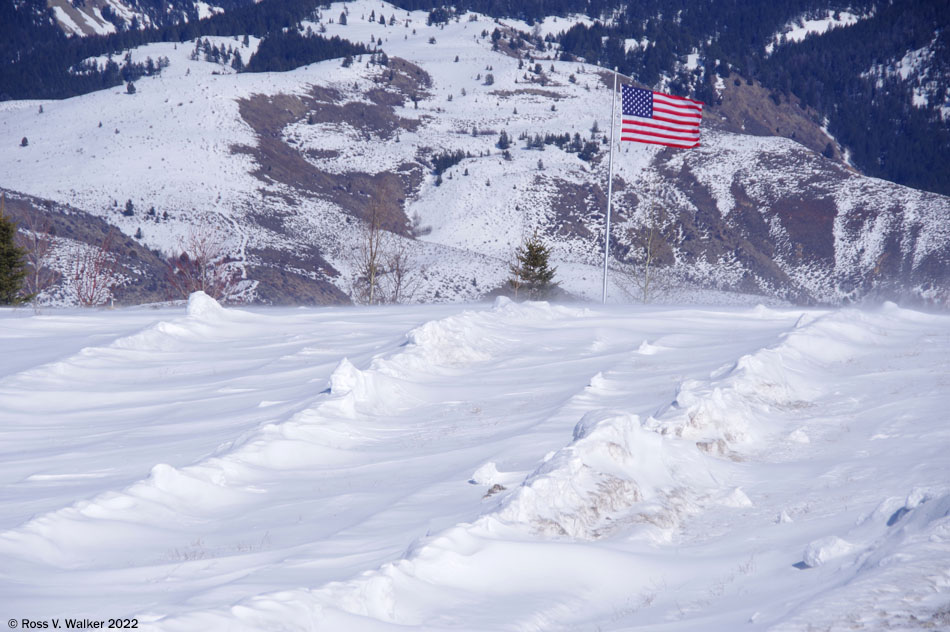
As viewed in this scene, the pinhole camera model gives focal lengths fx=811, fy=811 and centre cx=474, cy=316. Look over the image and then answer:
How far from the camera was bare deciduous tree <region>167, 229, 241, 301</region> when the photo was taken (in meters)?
45.0

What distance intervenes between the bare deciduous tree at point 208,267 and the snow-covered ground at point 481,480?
26891 millimetres

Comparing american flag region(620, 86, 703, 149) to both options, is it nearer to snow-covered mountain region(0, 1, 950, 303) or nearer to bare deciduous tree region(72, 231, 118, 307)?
bare deciduous tree region(72, 231, 118, 307)

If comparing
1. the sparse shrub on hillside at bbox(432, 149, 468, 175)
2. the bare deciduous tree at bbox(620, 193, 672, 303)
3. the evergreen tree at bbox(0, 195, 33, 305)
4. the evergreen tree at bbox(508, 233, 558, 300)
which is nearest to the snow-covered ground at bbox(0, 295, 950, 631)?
the evergreen tree at bbox(0, 195, 33, 305)

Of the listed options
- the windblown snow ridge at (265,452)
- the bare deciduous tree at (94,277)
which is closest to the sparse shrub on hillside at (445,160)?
the bare deciduous tree at (94,277)

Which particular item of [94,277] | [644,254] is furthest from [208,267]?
[644,254]

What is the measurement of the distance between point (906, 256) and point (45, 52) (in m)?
167

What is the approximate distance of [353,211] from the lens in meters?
94.7

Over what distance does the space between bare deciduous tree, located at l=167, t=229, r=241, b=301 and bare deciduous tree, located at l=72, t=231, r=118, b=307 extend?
12.6 feet

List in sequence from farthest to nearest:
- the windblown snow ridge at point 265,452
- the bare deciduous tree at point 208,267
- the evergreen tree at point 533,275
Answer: the bare deciduous tree at point 208,267, the evergreen tree at point 533,275, the windblown snow ridge at point 265,452

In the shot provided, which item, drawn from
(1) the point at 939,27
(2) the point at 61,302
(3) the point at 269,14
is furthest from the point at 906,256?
(3) the point at 269,14

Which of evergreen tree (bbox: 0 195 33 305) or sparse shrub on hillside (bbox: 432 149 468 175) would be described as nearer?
evergreen tree (bbox: 0 195 33 305)

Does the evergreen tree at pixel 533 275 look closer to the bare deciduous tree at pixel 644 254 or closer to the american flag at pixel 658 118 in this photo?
the bare deciduous tree at pixel 644 254

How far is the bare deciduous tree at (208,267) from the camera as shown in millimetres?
45022

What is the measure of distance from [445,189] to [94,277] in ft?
205
